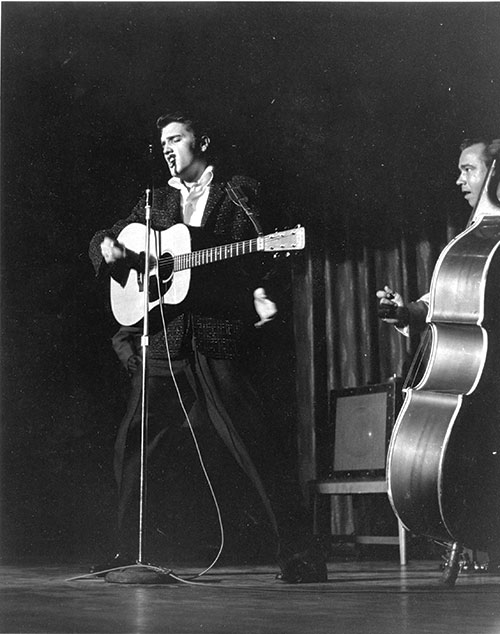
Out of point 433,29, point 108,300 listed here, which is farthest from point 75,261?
point 433,29

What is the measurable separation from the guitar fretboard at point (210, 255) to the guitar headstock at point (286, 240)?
0.07m

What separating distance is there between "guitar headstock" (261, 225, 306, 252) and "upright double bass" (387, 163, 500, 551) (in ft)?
1.47

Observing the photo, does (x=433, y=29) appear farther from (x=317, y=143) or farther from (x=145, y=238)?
(x=145, y=238)

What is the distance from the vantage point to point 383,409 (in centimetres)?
352

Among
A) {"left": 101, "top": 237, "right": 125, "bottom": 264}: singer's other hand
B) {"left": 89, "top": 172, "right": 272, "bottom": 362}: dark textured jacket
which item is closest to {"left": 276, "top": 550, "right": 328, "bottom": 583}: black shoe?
{"left": 89, "top": 172, "right": 272, "bottom": 362}: dark textured jacket

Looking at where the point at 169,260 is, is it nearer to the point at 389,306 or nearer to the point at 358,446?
the point at 389,306

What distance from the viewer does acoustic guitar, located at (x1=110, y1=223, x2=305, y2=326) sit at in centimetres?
293

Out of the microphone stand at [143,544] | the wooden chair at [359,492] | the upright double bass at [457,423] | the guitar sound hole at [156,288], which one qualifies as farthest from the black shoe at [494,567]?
the guitar sound hole at [156,288]

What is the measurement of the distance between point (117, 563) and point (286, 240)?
114 centimetres

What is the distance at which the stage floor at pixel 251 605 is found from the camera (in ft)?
6.51

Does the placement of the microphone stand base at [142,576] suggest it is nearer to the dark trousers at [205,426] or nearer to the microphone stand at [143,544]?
the microphone stand at [143,544]

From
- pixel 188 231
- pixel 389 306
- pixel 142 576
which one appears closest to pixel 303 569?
pixel 142 576

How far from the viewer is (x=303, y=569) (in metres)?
2.81

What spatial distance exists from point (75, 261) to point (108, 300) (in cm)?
19
